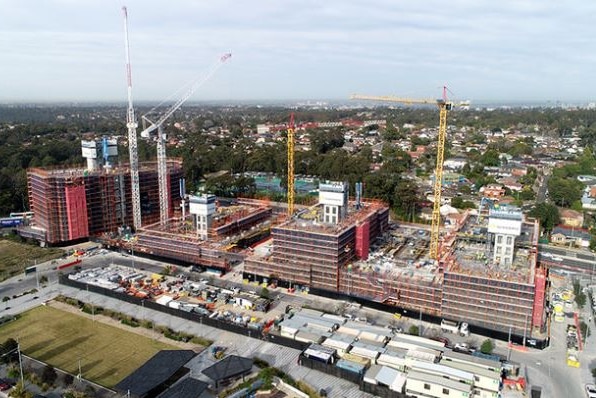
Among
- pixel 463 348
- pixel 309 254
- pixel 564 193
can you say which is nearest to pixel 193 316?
pixel 309 254

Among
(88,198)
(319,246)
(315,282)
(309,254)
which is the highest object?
(88,198)

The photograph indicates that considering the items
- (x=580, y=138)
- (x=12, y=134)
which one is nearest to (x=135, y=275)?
(x=12, y=134)

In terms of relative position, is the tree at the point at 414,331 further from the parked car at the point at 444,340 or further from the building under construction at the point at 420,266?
the building under construction at the point at 420,266

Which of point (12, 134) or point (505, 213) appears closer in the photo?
point (505, 213)

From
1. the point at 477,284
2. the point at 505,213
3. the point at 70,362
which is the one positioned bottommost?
the point at 70,362

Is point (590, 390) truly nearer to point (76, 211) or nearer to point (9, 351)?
point (9, 351)

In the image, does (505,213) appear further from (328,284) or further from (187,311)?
(187,311)

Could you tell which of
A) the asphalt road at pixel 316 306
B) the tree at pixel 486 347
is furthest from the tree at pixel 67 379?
the tree at pixel 486 347
